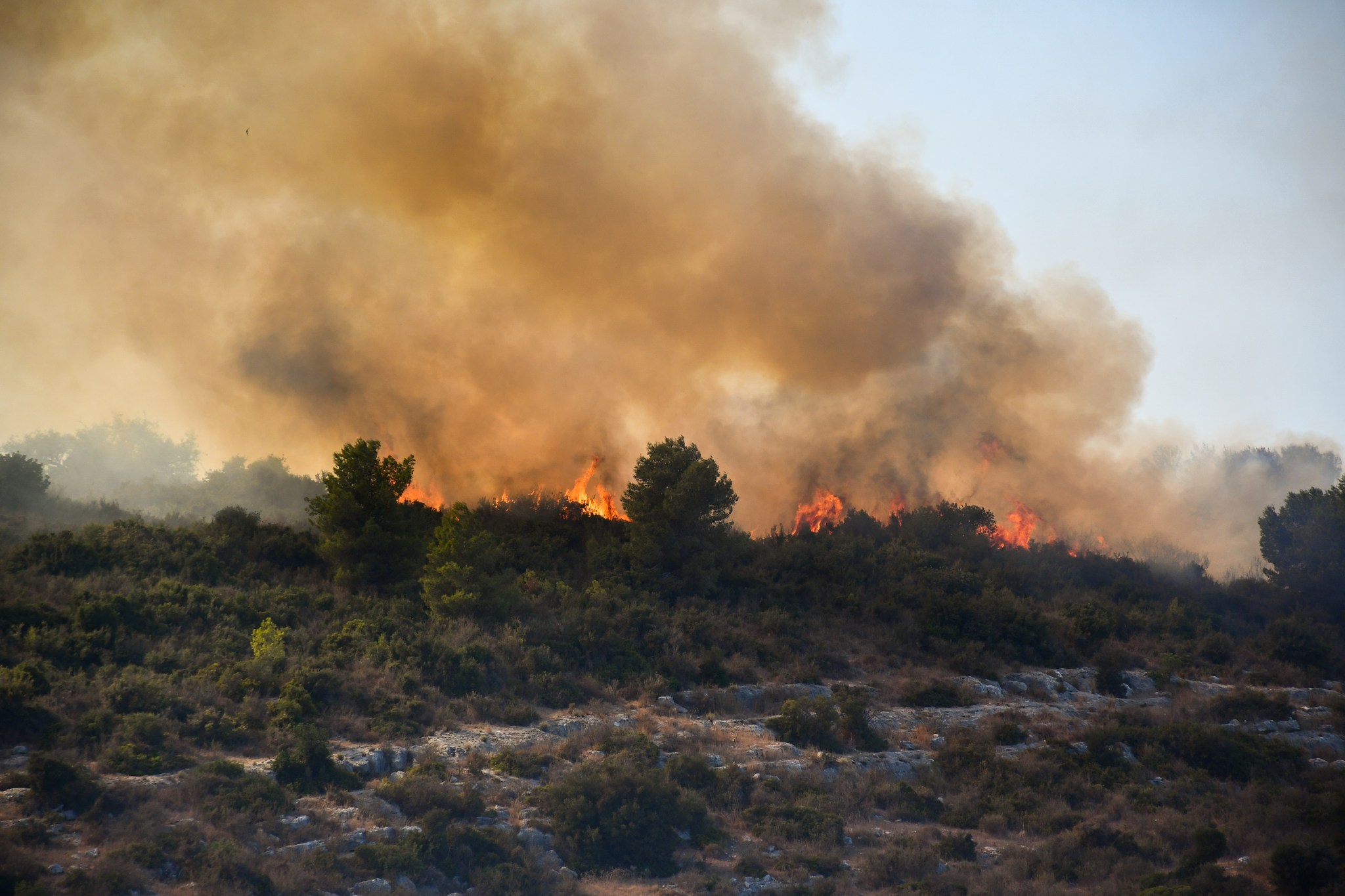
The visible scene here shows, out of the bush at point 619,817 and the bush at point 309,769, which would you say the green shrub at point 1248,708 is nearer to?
the bush at point 619,817

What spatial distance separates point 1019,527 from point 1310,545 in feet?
51.4

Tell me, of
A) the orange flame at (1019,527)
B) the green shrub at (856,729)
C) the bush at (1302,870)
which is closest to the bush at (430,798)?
the green shrub at (856,729)

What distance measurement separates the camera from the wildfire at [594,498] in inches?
2195

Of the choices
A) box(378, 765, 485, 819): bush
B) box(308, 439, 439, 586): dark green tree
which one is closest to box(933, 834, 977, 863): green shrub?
box(378, 765, 485, 819): bush

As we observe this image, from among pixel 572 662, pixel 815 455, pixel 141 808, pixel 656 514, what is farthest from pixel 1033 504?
pixel 141 808

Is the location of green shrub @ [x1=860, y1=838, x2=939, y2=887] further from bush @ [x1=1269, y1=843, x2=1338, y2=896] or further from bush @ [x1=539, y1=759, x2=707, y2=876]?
bush @ [x1=1269, y1=843, x2=1338, y2=896]

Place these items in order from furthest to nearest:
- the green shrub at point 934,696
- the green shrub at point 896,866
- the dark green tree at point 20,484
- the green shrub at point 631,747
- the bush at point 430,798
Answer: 1. the dark green tree at point 20,484
2. the green shrub at point 934,696
3. the green shrub at point 631,747
4. the bush at point 430,798
5. the green shrub at point 896,866

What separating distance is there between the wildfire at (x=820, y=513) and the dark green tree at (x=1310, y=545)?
79.7ft

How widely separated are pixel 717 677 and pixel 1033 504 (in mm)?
Result: 37439

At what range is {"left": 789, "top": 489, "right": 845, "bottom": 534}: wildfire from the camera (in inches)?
2303

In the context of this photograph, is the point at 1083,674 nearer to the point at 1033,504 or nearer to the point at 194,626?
the point at 1033,504

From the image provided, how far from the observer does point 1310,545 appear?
2034 inches

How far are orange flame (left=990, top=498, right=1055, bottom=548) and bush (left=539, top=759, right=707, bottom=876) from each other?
4101 centimetres

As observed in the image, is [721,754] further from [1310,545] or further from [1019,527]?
[1310,545]
